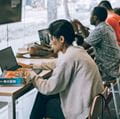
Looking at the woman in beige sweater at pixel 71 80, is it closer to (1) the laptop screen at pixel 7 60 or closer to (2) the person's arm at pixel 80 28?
(1) the laptop screen at pixel 7 60

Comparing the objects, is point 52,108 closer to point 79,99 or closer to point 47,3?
point 79,99

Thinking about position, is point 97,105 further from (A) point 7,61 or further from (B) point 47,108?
(A) point 7,61

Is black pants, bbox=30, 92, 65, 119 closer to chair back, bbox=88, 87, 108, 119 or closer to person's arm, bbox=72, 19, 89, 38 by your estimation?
chair back, bbox=88, 87, 108, 119

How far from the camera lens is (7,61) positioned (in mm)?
2988

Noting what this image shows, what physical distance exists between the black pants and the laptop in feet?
1.22

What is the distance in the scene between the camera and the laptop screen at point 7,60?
291cm

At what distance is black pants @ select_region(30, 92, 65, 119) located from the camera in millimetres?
2885

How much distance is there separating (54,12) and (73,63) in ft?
9.59

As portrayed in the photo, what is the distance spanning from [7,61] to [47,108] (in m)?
0.53

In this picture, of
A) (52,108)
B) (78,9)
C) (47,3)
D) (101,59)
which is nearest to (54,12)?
(47,3)

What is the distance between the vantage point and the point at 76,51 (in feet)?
8.02

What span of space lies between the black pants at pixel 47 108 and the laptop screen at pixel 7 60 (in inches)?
14.9

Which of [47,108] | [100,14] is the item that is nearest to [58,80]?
[47,108]

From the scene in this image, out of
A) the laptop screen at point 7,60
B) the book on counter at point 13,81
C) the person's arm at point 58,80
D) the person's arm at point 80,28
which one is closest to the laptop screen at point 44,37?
the person's arm at point 80,28
